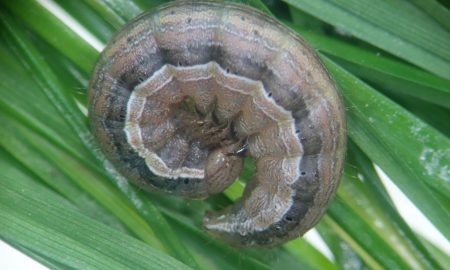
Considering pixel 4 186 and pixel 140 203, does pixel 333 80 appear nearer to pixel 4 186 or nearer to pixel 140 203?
pixel 140 203

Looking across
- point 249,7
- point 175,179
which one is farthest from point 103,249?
point 249,7

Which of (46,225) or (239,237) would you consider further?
(239,237)

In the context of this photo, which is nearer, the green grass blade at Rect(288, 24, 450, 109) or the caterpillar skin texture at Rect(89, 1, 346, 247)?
the caterpillar skin texture at Rect(89, 1, 346, 247)

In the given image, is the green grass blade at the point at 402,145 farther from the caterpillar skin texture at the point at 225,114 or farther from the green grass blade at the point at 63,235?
the green grass blade at the point at 63,235

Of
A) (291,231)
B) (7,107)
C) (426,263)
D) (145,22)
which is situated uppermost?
(145,22)

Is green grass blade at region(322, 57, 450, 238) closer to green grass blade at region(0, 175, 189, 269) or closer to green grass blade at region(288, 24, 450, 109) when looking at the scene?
green grass blade at region(288, 24, 450, 109)

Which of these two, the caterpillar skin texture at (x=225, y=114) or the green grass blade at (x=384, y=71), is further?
the green grass blade at (x=384, y=71)

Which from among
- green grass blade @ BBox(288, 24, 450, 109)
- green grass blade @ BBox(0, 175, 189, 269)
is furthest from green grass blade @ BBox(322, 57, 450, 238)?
green grass blade @ BBox(0, 175, 189, 269)

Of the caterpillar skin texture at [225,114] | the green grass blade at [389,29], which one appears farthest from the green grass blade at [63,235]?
the green grass blade at [389,29]

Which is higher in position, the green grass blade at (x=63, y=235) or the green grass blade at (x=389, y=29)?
the green grass blade at (x=389, y=29)
